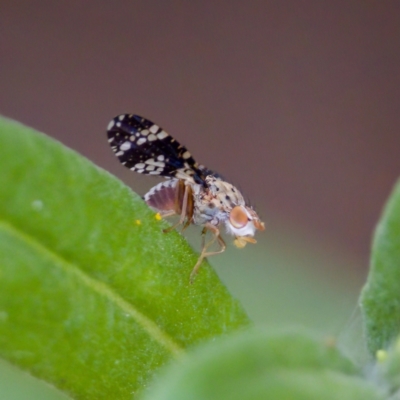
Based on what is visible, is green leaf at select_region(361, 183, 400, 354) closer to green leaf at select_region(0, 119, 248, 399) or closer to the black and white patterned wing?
green leaf at select_region(0, 119, 248, 399)

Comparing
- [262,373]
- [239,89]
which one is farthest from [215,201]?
[239,89]

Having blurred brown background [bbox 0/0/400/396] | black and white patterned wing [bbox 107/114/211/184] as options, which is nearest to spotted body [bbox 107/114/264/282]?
black and white patterned wing [bbox 107/114/211/184]

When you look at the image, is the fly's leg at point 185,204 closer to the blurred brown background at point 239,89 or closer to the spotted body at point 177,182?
the spotted body at point 177,182

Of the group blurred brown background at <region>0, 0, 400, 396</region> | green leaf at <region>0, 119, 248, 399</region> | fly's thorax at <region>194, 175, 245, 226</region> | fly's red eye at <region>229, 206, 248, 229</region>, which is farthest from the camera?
blurred brown background at <region>0, 0, 400, 396</region>

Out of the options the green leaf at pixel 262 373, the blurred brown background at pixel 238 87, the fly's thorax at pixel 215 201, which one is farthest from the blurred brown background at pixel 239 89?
the green leaf at pixel 262 373

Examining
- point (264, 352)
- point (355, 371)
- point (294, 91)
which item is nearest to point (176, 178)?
point (355, 371)

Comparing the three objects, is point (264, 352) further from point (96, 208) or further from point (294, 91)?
A: point (294, 91)

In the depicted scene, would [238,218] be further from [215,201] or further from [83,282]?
[83,282]
